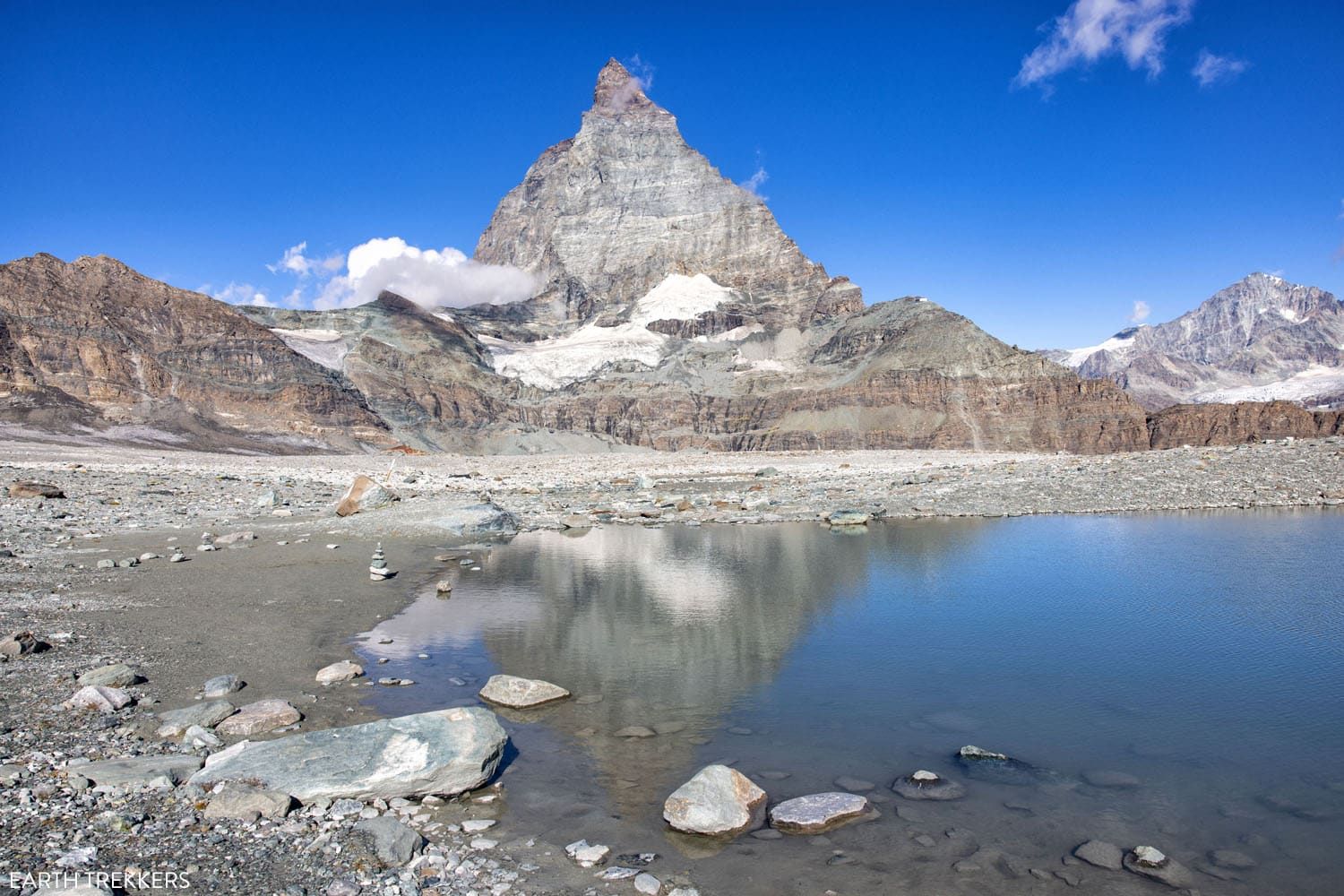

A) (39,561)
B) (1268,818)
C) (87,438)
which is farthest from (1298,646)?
(87,438)

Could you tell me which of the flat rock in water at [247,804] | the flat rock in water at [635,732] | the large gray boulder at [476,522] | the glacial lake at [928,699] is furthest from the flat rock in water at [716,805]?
the large gray boulder at [476,522]

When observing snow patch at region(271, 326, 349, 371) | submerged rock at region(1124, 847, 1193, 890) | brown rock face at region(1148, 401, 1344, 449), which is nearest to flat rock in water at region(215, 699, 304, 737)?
submerged rock at region(1124, 847, 1193, 890)

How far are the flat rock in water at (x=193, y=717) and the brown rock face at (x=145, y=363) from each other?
9082 centimetres

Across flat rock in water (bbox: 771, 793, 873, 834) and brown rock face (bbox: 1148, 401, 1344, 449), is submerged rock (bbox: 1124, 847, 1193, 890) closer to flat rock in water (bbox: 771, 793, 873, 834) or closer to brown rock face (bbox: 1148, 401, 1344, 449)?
flat rock in water (bbox: 771, 793, 873, 834)

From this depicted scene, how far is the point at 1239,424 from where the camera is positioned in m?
110

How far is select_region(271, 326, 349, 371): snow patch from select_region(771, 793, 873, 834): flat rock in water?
14276 centimetres

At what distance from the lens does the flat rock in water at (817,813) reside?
6.32 m

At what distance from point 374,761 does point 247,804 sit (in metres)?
0.96

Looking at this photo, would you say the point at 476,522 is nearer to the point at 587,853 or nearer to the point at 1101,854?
the point at 587,853

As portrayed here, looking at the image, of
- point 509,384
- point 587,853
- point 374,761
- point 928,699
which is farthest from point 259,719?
point 509,384

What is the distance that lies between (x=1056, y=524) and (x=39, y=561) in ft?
90.3

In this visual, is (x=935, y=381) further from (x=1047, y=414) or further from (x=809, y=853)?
(x=809, y=853)

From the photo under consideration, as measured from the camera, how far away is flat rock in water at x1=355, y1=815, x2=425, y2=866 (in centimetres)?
551

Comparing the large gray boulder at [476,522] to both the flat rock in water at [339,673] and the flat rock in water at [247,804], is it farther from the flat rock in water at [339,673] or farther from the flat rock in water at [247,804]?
the flat rock in water at [247,804]
